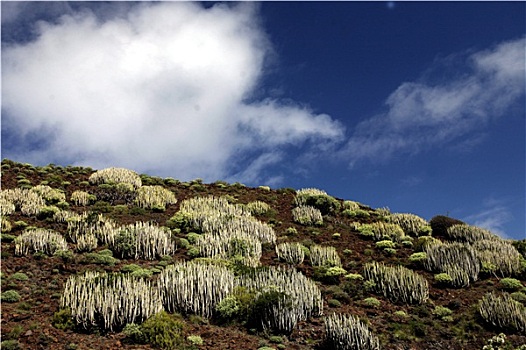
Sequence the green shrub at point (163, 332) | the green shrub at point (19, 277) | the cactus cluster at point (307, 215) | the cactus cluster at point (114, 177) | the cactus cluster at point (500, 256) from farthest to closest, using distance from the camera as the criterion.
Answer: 1. the cactus cluster at point (114, 177)
2. the cactus cluster at point (307, 215)
3. the cactus cluster at point (500, 256)
4. the green shrub at point (19, 277)
5. the green shrub at point (163, 332)

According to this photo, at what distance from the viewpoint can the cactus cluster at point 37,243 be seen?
16781 millimetres

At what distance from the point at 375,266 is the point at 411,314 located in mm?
3260

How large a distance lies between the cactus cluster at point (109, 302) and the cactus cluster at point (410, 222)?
1854cm

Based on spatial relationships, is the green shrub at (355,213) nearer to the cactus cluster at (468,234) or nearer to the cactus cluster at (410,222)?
the cactus cluster at (410,222)

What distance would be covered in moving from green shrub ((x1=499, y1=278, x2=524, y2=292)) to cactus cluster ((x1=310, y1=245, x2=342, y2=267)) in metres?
6.81

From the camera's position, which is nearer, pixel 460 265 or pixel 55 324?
pixel 55 324

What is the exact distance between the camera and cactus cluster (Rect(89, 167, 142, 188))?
30655 millimetres

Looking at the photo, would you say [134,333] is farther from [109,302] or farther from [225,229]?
[225,229]

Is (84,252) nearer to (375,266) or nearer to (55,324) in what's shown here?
(55,324)

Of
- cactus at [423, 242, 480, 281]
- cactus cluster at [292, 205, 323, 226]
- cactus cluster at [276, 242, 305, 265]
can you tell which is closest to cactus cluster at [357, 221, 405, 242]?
cactus cluster at [292, 205, 323, 226]

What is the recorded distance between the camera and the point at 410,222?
92.8 feet

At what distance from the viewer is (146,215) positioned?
24.2 metres

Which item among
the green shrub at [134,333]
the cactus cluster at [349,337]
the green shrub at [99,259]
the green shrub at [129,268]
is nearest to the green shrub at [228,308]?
the green shrub at [134,333]

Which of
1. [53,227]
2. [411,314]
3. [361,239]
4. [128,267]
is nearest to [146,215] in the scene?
[53,227]
